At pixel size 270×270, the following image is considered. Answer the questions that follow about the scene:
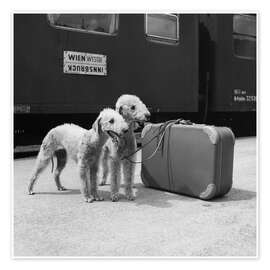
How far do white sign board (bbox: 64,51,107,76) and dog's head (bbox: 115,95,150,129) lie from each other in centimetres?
236

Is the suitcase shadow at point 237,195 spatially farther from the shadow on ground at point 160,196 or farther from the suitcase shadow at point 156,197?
the suitcase shadow at point 156,197

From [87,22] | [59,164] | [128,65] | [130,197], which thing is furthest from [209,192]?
[87,22]

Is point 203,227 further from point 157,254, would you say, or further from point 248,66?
point 248,66

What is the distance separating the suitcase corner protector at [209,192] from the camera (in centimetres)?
397

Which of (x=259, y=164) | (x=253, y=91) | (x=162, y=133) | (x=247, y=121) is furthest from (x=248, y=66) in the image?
(x=259, y=164)

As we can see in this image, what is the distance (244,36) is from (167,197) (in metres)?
6.04

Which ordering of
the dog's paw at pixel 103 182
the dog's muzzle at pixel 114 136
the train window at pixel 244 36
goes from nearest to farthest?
the dog's muzzle at pixel 114 136 < the dog's paw at pixel 103 182 < the train window at pixel 244 36

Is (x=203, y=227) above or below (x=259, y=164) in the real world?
below

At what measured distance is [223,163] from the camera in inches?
159

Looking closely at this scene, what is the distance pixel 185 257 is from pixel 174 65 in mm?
5733

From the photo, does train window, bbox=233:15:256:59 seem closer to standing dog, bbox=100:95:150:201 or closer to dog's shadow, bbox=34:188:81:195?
standing dog, bbox=100:95:150:201

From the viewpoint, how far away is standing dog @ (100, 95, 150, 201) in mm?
4133

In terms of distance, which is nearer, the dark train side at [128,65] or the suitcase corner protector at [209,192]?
the suitcase corner protector at [209,192]

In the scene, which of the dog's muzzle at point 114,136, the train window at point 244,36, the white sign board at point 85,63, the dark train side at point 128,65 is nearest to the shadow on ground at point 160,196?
the dog's muzzle at point 114,136
